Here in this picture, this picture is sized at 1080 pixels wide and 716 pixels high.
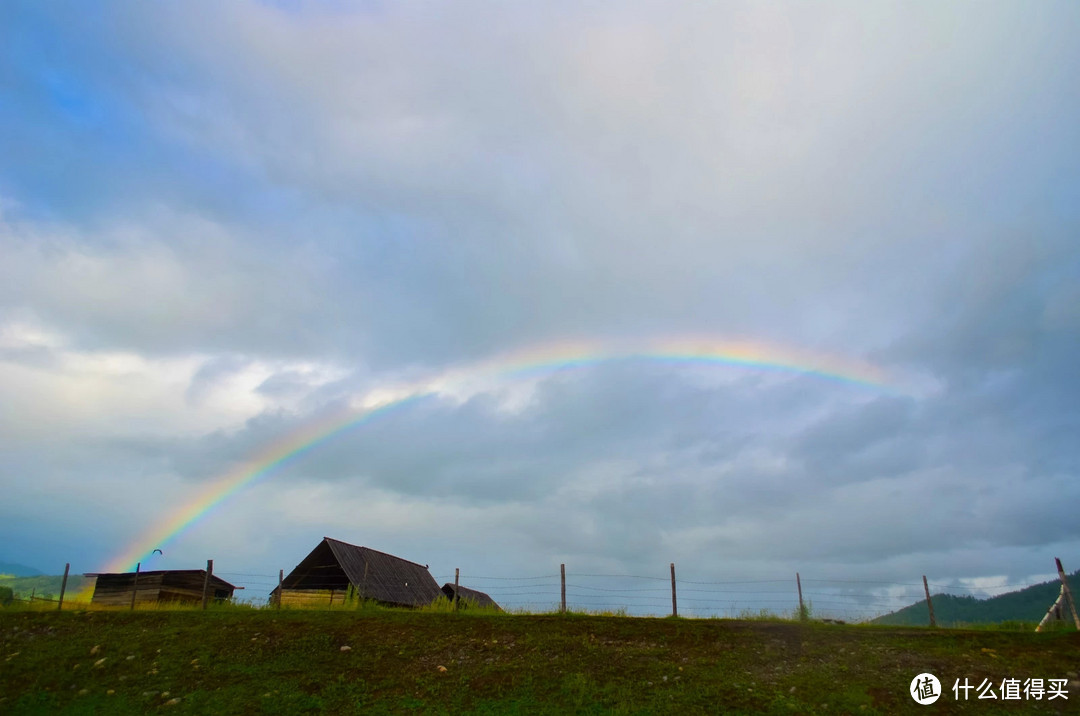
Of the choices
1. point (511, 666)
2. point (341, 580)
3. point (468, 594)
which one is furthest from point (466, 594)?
point (511, 666)

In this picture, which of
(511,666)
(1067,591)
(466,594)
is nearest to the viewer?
(511,666)

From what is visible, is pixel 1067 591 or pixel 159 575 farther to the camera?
pixel 159 575

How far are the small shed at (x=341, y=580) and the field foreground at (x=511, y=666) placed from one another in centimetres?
1207

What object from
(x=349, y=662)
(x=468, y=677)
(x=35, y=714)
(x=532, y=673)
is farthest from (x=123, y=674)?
(x=532, y=673)

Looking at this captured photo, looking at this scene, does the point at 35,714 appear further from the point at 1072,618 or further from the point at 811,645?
the point at 1072,618

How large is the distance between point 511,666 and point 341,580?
21.0m

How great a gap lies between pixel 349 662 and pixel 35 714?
24.7ft

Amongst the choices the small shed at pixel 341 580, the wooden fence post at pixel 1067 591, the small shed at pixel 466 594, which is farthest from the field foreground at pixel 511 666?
the small shed at pixel 466 594

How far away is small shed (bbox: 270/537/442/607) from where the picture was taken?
3534 cm

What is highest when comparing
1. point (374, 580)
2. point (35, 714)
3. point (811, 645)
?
point (374, 580)

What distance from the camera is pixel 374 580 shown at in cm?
3778

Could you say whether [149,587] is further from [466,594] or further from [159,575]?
[466,594]

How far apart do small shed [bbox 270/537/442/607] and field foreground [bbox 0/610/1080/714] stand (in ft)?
39.6

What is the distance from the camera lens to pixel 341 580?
3644cm
